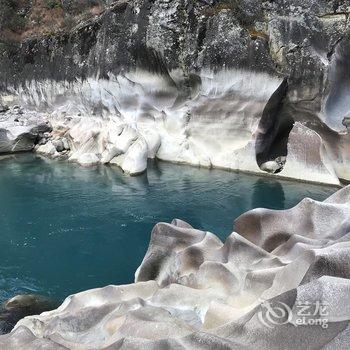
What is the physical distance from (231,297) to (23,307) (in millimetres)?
4597

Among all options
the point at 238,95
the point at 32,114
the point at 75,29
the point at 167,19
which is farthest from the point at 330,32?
the point at 32,114

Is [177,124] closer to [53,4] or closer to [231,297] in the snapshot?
[53,4]

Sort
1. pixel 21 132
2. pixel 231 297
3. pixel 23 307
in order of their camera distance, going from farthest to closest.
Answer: pixel 21 132
pixel 23 307
pixel 231 297

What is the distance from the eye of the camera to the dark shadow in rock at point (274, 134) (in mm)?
18594

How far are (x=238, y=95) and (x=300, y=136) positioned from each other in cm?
A: 314

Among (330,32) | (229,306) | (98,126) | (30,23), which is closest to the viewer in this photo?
(229,306)

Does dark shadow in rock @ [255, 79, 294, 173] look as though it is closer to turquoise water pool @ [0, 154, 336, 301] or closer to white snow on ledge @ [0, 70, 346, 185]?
white snow on ledge @ [0, 70, 346, 185]

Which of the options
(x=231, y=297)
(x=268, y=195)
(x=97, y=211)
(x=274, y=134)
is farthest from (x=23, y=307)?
(x=274, y=134)

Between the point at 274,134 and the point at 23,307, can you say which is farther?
the point at 274,134

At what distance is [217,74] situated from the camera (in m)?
19.5

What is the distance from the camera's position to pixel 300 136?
58.5 ft

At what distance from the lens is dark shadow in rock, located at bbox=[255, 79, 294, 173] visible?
18.6 metres

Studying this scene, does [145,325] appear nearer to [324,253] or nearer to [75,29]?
[324,253]

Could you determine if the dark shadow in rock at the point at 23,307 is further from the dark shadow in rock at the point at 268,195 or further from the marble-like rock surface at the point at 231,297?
the dark shadow in rock at the point at 268,195
